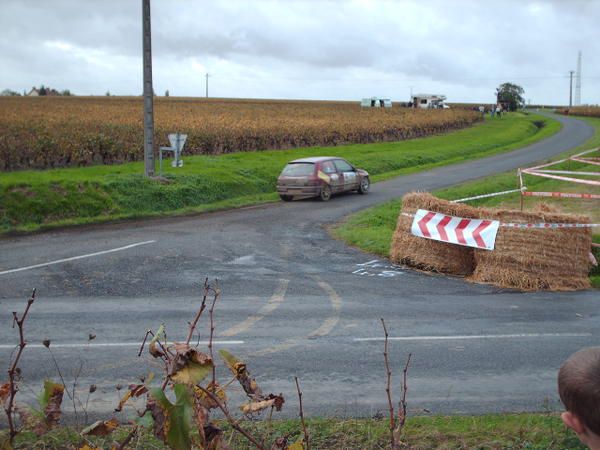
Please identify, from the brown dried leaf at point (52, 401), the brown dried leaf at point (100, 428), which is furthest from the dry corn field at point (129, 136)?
the brown dried leaf at point (100, 428)

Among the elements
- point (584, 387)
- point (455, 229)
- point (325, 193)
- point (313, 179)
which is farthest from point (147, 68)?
point (584, 387)

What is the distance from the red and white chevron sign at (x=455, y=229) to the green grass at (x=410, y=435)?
7598 mm

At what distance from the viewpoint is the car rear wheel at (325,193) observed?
26.3 m

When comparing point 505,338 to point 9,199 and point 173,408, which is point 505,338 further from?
point 9,199

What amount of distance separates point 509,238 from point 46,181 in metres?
13.6

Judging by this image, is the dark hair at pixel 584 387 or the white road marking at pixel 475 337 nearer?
the dark hair at pixel 584 387

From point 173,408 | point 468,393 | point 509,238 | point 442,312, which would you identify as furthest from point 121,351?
point 509,238

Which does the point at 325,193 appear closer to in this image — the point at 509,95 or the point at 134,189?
the point at 134,189

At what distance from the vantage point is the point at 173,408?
2.95 meters

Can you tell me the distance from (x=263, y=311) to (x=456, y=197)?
16.5 meters

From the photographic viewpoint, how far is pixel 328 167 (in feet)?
87.7

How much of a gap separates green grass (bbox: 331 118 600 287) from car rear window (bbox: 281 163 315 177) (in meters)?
2.85

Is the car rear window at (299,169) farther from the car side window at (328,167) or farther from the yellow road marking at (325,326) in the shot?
the yellow road marking at (325,326)

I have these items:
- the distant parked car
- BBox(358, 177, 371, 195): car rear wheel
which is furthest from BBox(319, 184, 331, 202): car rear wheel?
BBox(358, 177, 371, 195): car rear wheel
